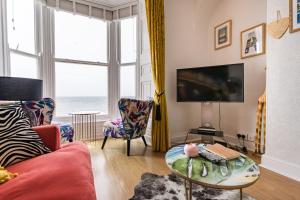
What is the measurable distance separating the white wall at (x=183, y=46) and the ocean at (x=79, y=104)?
5.00 feet

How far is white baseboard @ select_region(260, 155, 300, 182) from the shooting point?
1.86m

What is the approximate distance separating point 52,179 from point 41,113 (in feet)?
5.24

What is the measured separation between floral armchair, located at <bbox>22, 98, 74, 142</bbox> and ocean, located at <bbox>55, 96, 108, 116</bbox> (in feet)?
3.78

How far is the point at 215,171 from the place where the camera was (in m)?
1.09

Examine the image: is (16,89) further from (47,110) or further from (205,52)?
(205,52)

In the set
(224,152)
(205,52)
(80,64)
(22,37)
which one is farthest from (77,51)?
(224,152)

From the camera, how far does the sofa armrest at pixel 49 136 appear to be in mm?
1404

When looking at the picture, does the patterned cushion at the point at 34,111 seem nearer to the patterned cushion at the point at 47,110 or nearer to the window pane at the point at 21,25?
the patterned cushion at the point at 47,110

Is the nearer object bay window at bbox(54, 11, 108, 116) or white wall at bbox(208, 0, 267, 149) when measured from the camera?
white wall at bbox(208, 0, 267, 149)

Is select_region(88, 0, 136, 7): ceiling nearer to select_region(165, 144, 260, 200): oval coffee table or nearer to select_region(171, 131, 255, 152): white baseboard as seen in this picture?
select_region(171, 131, 255, 152): white baseboard

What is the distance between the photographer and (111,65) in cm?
384

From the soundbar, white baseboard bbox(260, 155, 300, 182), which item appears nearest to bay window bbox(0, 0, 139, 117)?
the soundbar

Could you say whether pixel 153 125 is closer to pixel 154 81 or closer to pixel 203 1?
pixel 154 81

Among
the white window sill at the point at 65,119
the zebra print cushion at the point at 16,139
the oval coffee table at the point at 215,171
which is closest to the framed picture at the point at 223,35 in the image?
the oval coffee table at the point at 215,171
